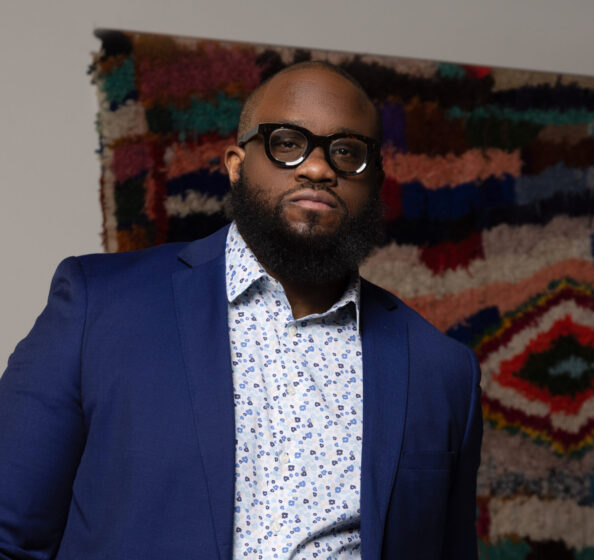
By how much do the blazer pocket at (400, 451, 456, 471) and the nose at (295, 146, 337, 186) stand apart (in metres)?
0.49

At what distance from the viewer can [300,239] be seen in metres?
1.29

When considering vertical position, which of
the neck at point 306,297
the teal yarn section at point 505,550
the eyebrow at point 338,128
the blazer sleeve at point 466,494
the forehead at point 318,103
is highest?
the forehead at point 318,103

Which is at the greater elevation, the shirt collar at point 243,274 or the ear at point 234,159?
the ear at point 234,159

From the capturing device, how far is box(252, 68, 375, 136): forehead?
1316 millimetres

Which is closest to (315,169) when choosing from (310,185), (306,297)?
(310,185)

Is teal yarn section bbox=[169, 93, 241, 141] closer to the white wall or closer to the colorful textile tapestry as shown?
the colorful textile tapestry

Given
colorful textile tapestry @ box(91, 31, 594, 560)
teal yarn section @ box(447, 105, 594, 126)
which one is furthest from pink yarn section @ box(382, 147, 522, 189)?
teal yarn section @ box(447, 105, 594, 126)

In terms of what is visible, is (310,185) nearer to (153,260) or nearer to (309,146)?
(309,146)

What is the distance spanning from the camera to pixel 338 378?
130 cm

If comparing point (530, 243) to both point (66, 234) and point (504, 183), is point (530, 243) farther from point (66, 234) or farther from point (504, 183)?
point (66, 234)

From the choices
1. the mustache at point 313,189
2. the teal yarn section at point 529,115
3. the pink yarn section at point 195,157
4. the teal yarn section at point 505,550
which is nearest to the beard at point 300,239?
the mustache at point 313,189

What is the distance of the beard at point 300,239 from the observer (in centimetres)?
129

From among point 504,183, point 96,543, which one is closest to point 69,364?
point 96,543

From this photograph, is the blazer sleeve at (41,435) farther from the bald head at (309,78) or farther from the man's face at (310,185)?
the bald head at (309,78)
